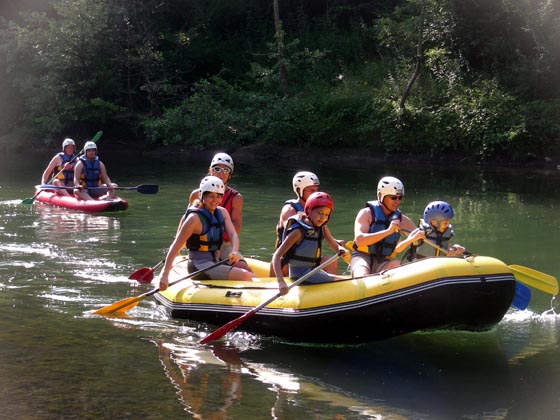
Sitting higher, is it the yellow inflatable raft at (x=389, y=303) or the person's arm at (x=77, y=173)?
the person's arm at (x=77, y=173)

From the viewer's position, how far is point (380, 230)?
7.36 m

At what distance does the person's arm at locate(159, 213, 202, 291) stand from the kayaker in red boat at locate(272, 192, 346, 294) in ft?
2.81

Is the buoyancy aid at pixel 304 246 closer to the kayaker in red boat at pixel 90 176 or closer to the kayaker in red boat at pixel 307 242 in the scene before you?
the kayaker in red boat at pixel 307 242

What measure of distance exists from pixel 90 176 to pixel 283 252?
7.89 meters

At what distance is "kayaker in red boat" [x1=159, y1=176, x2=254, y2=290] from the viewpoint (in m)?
7.38

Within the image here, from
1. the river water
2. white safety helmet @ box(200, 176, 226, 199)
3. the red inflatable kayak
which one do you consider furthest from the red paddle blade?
the red inflatable kayak

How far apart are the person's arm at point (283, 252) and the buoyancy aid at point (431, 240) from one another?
1.01 meters

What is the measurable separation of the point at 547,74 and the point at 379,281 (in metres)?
16.0

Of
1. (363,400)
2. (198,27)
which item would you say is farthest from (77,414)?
(198,27)

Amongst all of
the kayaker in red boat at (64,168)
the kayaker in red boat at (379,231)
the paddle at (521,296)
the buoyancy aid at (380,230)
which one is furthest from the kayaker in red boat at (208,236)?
the kayaker in red boat at (64,168)

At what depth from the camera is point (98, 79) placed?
87.0 ft

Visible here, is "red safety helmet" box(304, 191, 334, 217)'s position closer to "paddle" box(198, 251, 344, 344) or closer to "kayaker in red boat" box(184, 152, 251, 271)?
"paddle" box(198, 251, 344, 344)

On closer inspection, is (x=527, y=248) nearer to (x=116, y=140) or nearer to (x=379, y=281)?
(x=379, y=281)

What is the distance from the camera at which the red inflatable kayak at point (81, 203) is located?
13.5 metres
